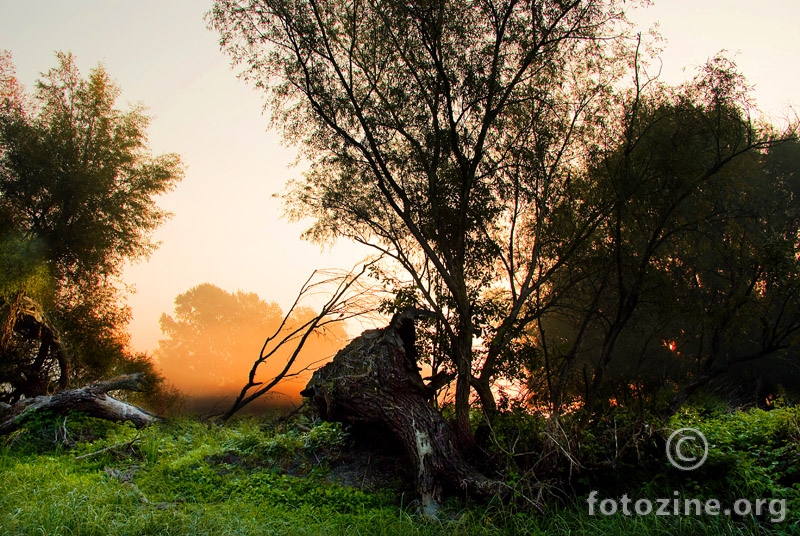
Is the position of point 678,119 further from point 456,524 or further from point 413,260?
point 456,524

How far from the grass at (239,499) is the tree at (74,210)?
613 cm

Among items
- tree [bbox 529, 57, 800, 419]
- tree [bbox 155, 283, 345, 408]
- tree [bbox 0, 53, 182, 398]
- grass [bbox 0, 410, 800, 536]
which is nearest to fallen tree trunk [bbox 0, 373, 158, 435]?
grass [bbox 0, 410, 800, 536]

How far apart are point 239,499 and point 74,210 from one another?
11105mm

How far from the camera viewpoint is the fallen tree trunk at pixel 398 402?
17.8ft

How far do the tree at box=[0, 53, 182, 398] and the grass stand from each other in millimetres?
6130

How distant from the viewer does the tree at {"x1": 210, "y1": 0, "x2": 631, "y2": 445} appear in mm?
6855

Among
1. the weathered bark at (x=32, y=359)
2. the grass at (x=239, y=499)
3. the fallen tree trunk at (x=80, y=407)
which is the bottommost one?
the grass at (x=239, y=499)

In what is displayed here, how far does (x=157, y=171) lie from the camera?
47.3 feet

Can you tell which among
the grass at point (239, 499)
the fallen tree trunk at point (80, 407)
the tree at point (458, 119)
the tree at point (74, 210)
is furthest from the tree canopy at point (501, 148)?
the tree at point (74, 210)

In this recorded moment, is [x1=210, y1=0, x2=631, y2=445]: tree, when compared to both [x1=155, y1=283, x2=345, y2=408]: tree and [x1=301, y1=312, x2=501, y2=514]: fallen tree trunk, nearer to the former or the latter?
[x1=301, y1=312, x2=501, y2=514]: fallen tree trunk

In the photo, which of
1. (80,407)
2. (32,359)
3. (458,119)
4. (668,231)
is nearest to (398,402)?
(458,119)

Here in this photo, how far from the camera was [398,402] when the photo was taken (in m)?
6.34

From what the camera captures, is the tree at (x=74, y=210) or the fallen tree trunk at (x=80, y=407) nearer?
the fallen tree trunk at (x=80, y=407)

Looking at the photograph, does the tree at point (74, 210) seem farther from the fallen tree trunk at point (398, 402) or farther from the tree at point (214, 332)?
the tree at point (214, 332)
